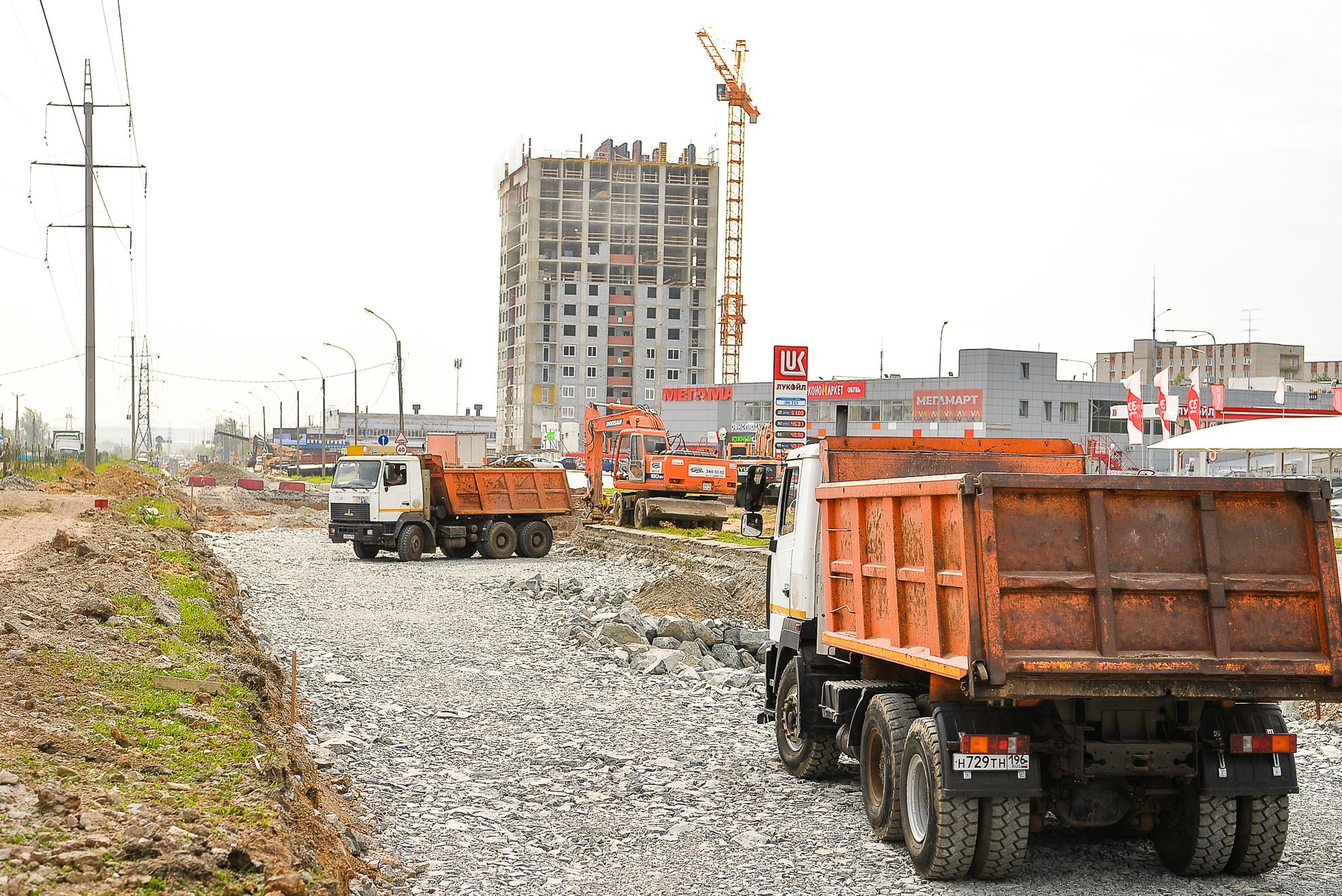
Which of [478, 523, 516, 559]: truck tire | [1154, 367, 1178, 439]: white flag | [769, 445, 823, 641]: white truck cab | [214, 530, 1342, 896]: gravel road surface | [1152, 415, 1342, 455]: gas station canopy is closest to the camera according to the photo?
[214, 530, 1342, 896]: gravel road surface

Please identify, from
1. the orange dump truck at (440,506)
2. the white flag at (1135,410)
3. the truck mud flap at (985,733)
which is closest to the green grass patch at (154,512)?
the orange dump truck at (440,506)

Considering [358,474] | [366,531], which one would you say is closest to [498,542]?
[366,531]

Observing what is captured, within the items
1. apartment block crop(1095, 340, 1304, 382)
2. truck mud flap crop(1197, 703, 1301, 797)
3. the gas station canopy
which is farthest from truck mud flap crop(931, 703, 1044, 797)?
apartment block crop(1095, 340, 1304, 382)

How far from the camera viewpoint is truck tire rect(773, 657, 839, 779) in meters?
9.80

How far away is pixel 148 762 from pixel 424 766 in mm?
3090

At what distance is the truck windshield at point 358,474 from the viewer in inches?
1249

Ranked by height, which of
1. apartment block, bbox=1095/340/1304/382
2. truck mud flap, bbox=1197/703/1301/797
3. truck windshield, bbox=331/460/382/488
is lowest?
truck mud flap, bbox=1197/703/1301/797

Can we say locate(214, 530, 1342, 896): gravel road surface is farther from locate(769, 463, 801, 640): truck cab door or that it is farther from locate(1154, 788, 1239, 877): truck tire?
locate(769, 463, 801, 640): truck cab door

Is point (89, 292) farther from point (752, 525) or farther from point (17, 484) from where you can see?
point (752, 525)

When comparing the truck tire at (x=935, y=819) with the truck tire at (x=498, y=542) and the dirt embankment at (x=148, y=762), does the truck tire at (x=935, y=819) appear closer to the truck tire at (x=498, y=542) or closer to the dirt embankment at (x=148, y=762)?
the dirt embankment at (x=148, y=762)

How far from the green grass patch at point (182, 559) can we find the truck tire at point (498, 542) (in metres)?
8.84

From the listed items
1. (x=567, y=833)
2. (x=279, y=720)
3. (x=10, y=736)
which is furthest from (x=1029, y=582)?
(x=279, y=720)

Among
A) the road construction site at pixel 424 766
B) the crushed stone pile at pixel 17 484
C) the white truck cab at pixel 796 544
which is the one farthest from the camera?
the crushed stone pile at pixel 17 484

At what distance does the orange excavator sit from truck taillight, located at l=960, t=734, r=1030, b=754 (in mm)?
30118
